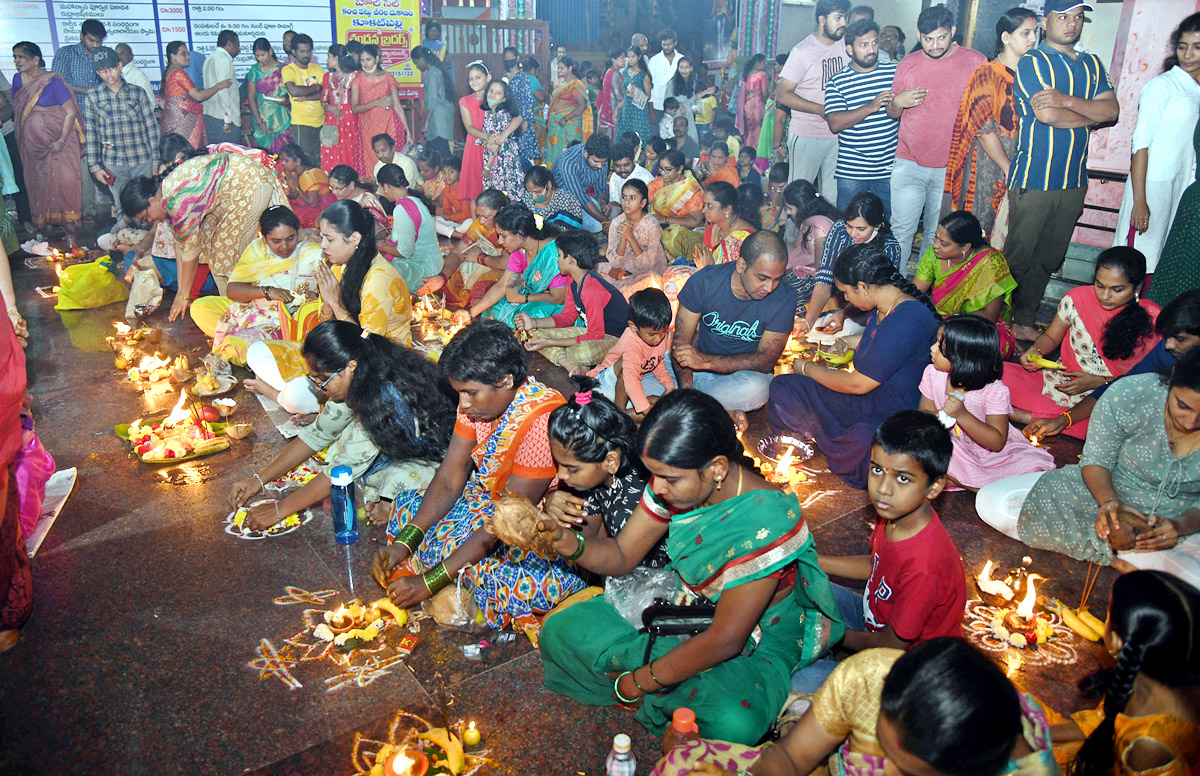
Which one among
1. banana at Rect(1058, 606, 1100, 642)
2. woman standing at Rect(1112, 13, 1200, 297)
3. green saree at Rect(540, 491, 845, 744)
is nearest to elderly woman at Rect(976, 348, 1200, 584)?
banana at Rect(1058, 606, 1100, 642)

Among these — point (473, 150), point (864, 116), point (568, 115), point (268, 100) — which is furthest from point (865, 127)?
point (268, 100)

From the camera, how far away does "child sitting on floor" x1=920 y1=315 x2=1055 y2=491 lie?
3713mm

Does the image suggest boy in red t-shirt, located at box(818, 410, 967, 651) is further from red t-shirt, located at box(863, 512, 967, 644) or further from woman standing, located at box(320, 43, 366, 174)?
woman standing, located at box(320, 43, 366, 174)

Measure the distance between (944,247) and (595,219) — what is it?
4301mm

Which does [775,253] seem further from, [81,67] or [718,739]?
[81,67]

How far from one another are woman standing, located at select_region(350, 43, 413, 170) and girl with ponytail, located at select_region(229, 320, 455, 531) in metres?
7.34

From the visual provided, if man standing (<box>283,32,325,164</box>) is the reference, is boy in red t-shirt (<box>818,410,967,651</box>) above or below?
below

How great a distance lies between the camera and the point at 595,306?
18.9 ft

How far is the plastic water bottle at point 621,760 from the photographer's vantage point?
2311mm

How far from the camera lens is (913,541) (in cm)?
257

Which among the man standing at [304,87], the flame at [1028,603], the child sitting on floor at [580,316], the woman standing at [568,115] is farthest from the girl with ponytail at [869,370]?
the man standing at [304,87]

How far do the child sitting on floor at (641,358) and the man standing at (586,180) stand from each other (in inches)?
159

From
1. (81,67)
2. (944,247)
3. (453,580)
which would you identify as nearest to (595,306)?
(944,247)

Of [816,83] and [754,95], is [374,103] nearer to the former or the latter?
[754,95]
